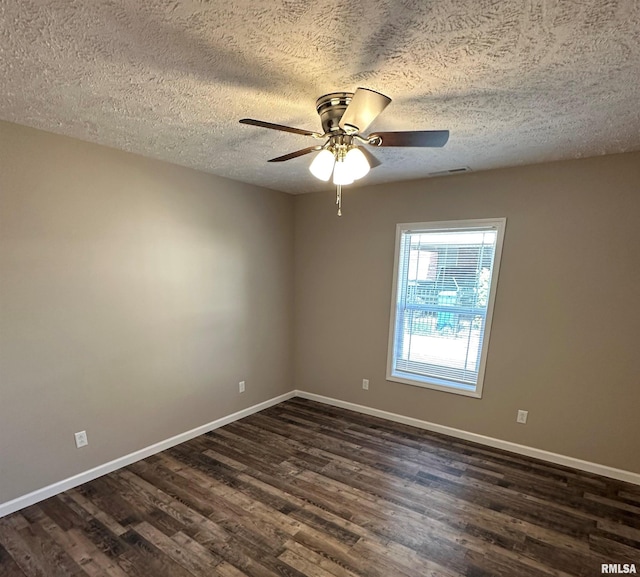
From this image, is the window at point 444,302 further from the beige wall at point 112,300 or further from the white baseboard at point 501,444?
the beige wall at point 112,300

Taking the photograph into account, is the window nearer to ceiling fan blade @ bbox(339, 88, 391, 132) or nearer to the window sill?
the window sill

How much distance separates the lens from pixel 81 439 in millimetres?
2461

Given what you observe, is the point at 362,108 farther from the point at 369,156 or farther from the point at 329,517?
the point at 329,517

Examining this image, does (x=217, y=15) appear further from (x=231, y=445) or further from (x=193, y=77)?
(x=231, y=445)

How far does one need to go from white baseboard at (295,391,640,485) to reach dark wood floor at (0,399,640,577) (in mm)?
78

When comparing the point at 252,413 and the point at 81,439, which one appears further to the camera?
the point at 252,413

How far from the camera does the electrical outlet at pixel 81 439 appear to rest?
2.44m

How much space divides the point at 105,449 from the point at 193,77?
270 cm

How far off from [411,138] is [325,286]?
2.54m

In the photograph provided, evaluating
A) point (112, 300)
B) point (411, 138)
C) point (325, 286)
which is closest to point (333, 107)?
point (411, 138)

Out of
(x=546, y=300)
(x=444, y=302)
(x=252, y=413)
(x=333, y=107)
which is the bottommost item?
(x=252, y=413)

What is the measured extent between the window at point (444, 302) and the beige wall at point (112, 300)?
1.59 metres

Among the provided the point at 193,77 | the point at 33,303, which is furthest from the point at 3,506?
the point at 193,77

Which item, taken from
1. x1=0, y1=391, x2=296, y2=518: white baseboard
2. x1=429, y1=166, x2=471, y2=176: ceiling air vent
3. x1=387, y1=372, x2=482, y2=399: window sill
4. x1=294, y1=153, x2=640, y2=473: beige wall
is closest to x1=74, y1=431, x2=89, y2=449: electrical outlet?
x1=0, y1=391, x2=296, y2=518: white baseboard
